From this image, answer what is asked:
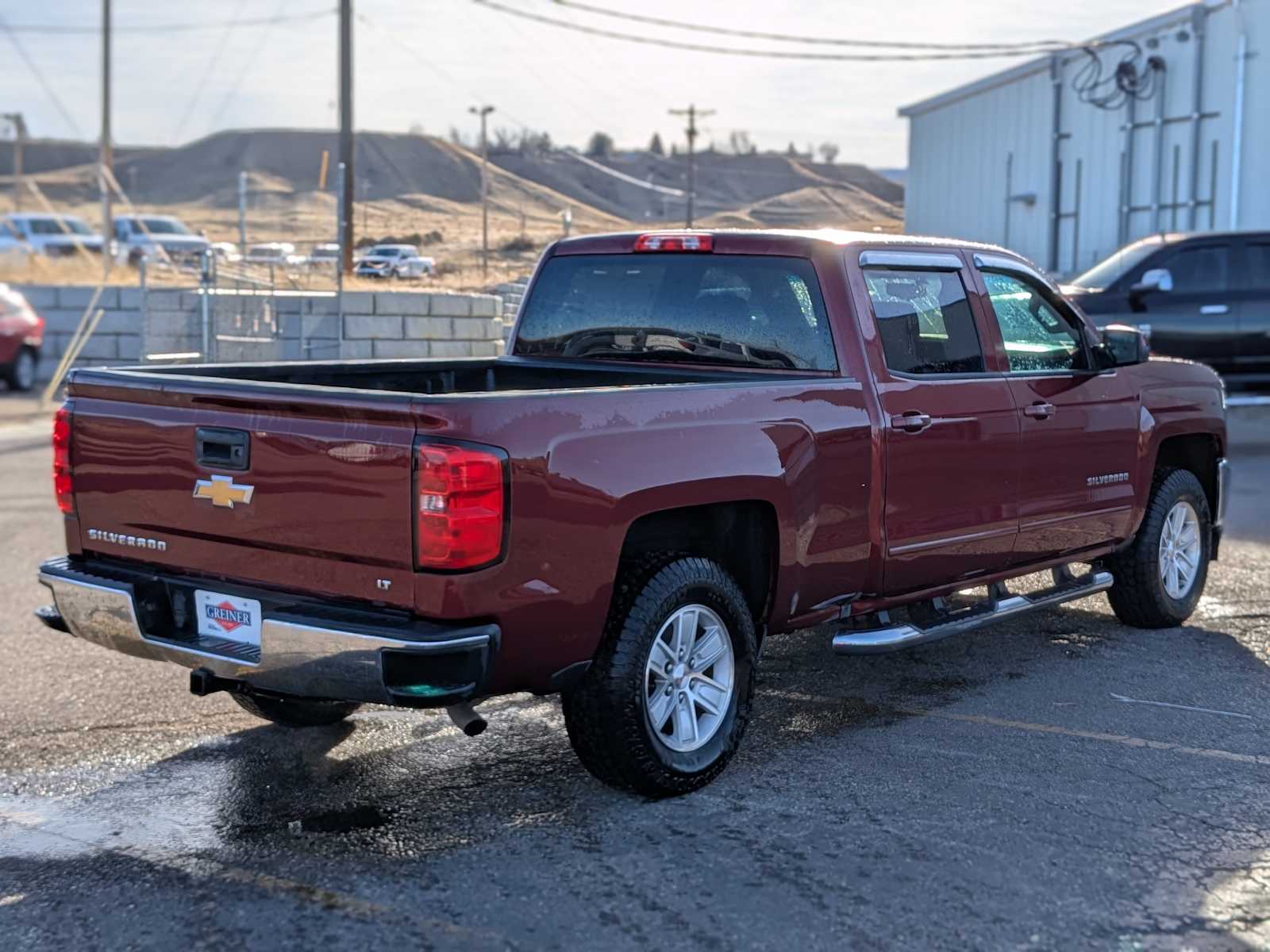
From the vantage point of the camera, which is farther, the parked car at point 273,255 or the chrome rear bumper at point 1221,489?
the parked car at point 273,255

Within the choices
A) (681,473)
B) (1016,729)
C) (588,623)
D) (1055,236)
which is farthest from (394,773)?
(1055,236)

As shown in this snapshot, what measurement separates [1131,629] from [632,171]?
299 ft

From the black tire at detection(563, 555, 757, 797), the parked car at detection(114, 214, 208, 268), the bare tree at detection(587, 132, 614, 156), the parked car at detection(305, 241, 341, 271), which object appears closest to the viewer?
the black tire at detection(563, 555, 757, 797)

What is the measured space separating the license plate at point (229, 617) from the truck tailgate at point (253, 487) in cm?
8

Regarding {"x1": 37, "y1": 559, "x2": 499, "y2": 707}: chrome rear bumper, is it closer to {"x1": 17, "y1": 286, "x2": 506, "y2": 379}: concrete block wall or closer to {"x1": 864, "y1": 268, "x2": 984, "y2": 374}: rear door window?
{"x1": 864, "y1": 268, "x2": 984, "y2": 374}: rear door window

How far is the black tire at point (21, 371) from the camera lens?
19.8m

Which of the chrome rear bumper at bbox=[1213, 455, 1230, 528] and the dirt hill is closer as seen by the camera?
the chrome rear bumper at bbox=[1213, 455, 1230, 528]

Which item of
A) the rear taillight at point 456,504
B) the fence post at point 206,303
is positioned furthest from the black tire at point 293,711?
the fence post at point 206,303

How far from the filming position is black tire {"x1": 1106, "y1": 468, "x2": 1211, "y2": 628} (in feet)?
23.7

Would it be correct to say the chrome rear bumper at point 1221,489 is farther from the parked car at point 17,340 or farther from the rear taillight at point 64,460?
the parked car at point 17,340

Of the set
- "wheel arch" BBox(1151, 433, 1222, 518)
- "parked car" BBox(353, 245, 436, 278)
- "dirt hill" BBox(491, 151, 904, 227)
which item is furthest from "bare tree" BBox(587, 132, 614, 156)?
"wheel arch" BBox(1151, 433, 1222, 518)

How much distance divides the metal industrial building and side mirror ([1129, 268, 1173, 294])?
9353 millimetres

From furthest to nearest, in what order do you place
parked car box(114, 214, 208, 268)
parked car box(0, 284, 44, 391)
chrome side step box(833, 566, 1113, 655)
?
parked car box(114, 214, 208, 268), parked car box(0, 284, 44, 391), chrome side step box(833, 566, 1113, 655)

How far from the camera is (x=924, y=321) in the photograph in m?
5.98
